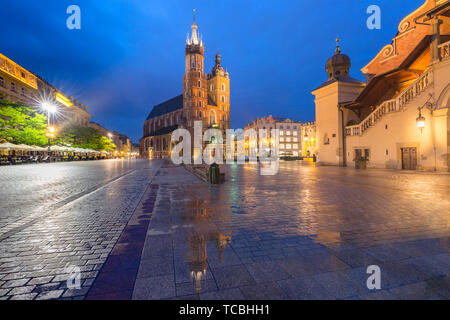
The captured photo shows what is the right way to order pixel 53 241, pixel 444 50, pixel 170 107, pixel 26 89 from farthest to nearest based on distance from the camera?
pixel 170 107
pixel 26 89
pixel 444 50
pixel 53 241

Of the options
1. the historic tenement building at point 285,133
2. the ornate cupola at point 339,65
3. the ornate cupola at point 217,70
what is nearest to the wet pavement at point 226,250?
the ornate cupola at point 339,65

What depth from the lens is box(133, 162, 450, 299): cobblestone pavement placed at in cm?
244

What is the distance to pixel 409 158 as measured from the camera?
17672 mm

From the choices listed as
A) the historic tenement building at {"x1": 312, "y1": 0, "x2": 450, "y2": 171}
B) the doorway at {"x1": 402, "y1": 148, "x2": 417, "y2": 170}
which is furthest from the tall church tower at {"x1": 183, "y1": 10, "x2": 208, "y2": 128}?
the doorway at {"x1": 402, "y1": 148, "x2": 417, "y2": 170}

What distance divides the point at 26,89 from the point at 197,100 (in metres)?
45.4

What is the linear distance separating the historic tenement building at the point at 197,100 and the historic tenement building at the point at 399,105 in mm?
55511

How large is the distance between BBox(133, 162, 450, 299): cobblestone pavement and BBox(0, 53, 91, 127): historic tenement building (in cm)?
4063

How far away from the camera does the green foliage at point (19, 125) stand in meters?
29.2

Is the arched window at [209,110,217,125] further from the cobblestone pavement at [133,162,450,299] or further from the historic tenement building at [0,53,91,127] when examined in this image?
the cobblestone pavement at [133,162,450,299]

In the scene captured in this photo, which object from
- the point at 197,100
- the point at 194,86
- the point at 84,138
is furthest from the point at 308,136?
the point at 84,138

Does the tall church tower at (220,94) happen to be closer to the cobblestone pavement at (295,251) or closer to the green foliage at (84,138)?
the green foliage at (84,138)

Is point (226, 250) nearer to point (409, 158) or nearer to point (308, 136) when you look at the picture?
point (409, 158)
